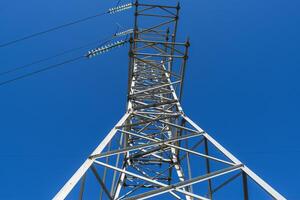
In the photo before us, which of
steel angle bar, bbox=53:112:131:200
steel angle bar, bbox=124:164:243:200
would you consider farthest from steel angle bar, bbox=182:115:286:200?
steel angle bar, bbox=53:112:131:200

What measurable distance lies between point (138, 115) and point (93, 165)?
3.18m

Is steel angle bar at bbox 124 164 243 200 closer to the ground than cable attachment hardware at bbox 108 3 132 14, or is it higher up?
closer to the ground

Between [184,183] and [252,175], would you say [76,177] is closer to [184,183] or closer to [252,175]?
[184,183]

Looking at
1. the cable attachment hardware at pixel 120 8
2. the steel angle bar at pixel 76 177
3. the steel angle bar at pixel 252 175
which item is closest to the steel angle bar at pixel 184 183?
the steel angle bar at pixel 252 175

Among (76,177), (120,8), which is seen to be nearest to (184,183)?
(76,177)

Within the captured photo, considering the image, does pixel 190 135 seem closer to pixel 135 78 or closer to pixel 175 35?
pixel 135 78

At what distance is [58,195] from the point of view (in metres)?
3.69

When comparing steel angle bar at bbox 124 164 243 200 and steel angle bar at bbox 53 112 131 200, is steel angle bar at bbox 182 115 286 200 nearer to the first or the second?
steel angle bar at bbox 124 164 243 200

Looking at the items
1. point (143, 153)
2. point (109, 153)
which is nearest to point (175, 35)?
point (143, 153)

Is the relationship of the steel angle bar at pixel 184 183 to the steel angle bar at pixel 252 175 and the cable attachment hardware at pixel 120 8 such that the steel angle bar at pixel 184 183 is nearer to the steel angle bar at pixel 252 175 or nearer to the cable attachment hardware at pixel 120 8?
the steel angle bar at pixel 252 175

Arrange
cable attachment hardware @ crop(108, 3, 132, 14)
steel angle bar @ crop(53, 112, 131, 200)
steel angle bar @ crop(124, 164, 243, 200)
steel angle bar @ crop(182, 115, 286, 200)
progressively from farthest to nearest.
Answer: cable attachment hardware @ crop(108, 3, 132, 14)
steel angle bar @ crop(124, 164, 243, 200)
steel angle bar @ crop(182, 115, 286, 200)
steel angle bar @ crop(53, 112, 131, 200)

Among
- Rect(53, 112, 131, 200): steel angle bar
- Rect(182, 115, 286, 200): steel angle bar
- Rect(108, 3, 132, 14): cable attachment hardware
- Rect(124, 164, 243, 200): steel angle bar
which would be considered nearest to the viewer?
Rect(53, 112, 131, 200): steel angle bar

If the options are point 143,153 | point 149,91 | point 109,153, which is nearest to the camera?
point 109,153

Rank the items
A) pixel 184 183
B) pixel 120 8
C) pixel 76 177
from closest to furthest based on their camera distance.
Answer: pixel 76 177, pixel 184 183, pixel 120 8
